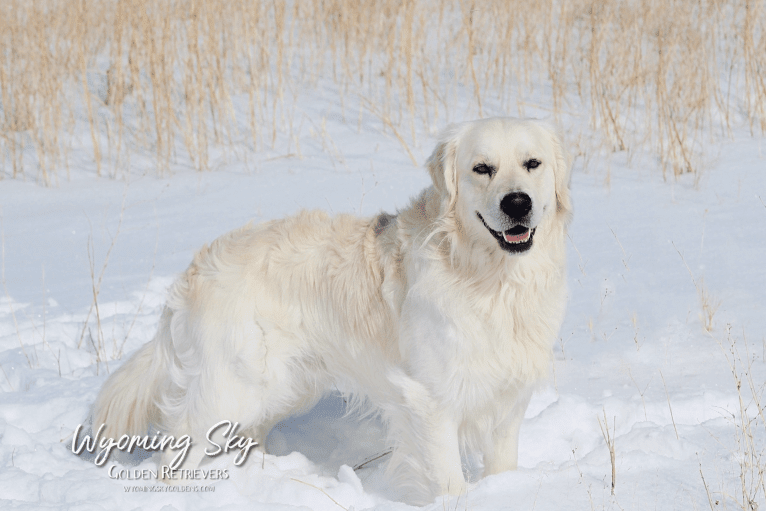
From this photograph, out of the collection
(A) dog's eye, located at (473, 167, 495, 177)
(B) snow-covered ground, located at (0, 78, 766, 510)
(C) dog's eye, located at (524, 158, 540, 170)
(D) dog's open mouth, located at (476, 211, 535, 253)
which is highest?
(C) dog's eye, located at (524, 158, 540, 170)

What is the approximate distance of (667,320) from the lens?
3.60 metres

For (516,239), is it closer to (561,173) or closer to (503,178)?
(503,178)

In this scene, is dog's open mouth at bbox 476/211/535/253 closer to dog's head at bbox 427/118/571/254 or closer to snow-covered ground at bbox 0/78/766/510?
dog's head at bbox 427/118/571/254

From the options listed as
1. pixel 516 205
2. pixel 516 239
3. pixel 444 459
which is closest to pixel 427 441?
pixel 444 459

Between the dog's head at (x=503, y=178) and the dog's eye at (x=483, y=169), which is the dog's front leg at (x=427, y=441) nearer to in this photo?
the dog's head at (x=503, y=178)

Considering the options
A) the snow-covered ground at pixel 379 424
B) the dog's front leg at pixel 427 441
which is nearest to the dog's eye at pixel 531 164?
the dog's front leg at pixel 427 441

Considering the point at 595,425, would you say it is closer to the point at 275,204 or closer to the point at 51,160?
the point at 275,204

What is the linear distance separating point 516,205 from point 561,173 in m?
0.37

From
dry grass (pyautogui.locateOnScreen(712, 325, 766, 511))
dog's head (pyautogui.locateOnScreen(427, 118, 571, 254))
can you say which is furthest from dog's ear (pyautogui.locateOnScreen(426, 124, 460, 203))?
dry grass (pyautogui.locateOnScreen(712, 325, 766, 511))

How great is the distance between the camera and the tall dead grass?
6.41 meters

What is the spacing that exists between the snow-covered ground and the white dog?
244 millimetres

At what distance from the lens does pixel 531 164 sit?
2385 mm

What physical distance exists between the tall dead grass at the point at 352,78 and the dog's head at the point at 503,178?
3544 millimetres

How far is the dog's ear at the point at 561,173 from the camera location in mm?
2457
